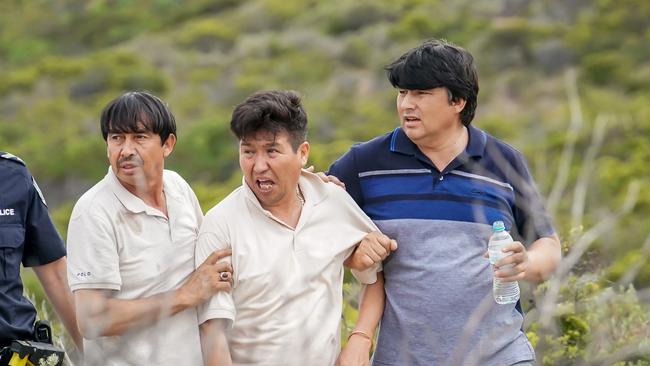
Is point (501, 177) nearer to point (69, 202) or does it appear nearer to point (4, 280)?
point (4, 280)

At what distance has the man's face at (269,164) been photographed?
474 cm

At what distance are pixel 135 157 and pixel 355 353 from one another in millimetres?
1139

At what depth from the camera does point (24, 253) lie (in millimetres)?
5012

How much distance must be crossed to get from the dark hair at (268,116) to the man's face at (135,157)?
0.30 m

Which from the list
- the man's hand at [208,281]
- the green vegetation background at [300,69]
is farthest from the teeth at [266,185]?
the green vegetation background at [300,69]

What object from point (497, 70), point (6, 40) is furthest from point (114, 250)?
point (6, 40)

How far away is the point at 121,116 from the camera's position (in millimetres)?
4672

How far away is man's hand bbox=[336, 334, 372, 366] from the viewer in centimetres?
489

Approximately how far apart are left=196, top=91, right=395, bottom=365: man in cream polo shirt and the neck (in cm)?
43

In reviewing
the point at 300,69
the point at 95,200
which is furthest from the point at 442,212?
the point at 300,69

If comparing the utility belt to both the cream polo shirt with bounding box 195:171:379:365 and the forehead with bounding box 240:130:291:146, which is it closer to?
the cream polo shirt with bounding box 195:171:379:365

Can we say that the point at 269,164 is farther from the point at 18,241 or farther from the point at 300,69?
the point at 300,69

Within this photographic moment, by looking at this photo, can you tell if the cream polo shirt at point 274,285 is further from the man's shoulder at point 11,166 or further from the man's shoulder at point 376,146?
the man's shoulder at point 11,166

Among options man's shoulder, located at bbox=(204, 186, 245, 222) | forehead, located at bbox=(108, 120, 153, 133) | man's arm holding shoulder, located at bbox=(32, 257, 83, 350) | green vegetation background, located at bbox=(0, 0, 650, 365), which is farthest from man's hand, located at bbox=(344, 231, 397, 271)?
green vegetation background, located at bbox=(0, 0, 650, 365)
